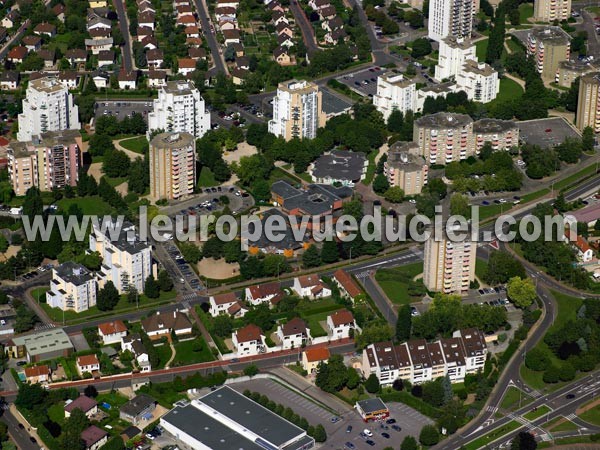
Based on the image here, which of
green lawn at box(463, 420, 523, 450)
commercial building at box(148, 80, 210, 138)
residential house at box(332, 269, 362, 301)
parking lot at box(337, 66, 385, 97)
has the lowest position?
green lawn at box(463, 420, 523, 450)

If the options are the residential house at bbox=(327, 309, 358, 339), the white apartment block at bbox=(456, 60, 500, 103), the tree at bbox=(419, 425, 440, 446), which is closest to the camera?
the tree at bbox=(419, 425, 440, 446)

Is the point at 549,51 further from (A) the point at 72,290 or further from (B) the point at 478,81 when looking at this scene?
(A) the point at 72,290

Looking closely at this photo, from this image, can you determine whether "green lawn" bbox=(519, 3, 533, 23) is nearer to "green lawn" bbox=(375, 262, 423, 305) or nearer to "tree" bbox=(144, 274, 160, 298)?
"green lawn" bbox=(375, 262, 423, 305)

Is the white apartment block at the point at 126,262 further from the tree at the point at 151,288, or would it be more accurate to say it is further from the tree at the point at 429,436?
the tree at the point at 429,436

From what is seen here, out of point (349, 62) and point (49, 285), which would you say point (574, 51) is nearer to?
point (349, 62)

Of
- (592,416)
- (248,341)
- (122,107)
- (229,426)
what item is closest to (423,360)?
(592,416)

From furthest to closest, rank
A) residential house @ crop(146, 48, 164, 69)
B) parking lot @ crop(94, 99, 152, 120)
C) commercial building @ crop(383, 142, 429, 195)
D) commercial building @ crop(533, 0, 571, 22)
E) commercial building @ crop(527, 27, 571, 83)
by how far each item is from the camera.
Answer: commercial building @ crop(533, 0, 571, 22), residential house @ crop(146, 48, 164, 69), commercial building @ crop(527, 27, 571, 83), parking lot @ crop(94, 99, 152, 120), commercial building @ crop(383, 142, 429, 195)

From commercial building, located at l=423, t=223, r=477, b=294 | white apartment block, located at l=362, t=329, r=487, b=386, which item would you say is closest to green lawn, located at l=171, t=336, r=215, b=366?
white apartment block, located at l=362, t=329, r=487, b=386

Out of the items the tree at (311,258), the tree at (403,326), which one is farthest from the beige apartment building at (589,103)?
the tree at (403,326)

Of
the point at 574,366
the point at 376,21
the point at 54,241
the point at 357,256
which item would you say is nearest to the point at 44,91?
the point at 54,241
